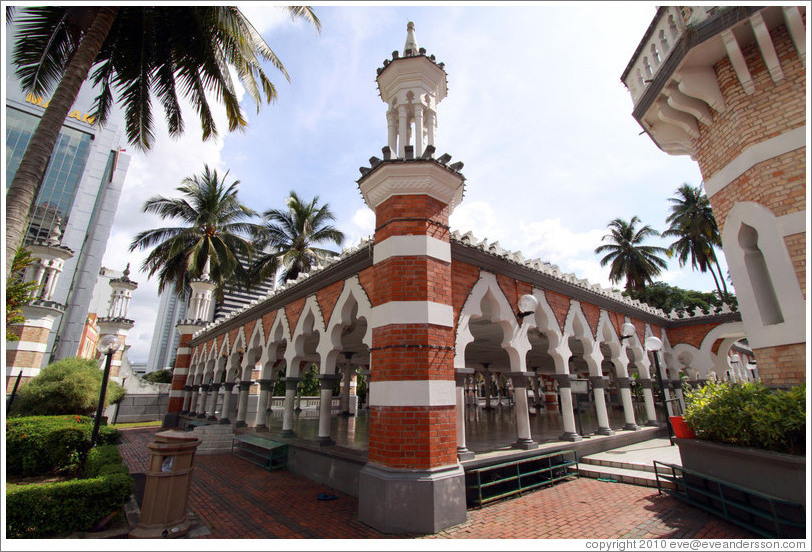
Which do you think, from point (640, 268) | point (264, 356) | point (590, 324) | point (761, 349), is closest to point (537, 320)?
point (590, 324)

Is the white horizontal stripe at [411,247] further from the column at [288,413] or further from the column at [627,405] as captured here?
the column at [627,405]

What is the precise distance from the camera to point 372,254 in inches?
300

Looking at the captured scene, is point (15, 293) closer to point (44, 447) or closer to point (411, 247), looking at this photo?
point (44, 447)

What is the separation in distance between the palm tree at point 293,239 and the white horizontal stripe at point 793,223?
21.8 m

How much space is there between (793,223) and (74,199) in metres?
59.2

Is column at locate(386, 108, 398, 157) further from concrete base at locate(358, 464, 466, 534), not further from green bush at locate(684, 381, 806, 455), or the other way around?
green bush at locate(684, 381, 806, 455)

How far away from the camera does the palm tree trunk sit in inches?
219

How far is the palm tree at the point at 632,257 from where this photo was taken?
30.0m

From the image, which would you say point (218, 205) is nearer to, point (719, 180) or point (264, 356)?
point (264, 356)

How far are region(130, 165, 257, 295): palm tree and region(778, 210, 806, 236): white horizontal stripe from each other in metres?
23.7


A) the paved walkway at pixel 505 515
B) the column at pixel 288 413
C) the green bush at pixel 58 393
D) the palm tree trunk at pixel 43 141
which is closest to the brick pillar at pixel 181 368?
the green bush at pixel 58 393

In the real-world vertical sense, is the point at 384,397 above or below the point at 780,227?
below

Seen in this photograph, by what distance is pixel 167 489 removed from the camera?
5.27m

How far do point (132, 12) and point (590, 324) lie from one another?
14334 mm
